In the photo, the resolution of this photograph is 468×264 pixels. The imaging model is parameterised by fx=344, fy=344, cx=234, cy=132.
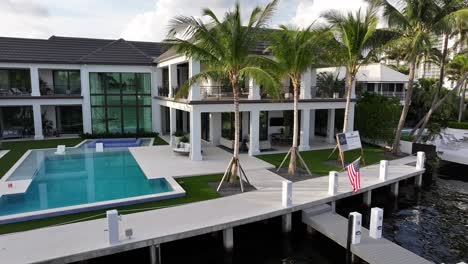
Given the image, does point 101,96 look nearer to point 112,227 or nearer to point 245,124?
point 245,124

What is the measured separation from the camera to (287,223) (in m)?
11.7

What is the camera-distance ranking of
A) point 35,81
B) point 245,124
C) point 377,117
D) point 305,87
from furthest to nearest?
point 35,81 → point 377,117 → point 245,124 → point 305,87

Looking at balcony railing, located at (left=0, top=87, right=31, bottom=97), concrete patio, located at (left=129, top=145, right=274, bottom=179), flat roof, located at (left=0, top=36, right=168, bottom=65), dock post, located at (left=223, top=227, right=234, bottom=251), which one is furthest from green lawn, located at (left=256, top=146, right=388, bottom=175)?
balcony railing, located at (left=0, top=87, right=31, bottom=97)

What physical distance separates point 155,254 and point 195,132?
360 inches

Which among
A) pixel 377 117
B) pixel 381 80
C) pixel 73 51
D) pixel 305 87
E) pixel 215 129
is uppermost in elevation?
pixel 73 51

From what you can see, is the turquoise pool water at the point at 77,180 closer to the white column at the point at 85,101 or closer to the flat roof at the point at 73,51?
the white column at the point at 85,101

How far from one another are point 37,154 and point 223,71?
14034 millimetres

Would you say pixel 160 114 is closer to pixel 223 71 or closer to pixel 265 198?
pixel 223 71

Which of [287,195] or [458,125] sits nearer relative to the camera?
[287,195]

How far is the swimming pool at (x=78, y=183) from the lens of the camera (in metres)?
12.0

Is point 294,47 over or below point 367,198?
over

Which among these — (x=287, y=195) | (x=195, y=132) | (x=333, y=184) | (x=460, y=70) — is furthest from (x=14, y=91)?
(x=460, y=70)

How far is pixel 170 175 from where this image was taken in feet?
50.3

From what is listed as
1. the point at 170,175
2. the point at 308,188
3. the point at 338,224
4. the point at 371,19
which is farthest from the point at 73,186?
the point at 371,19
